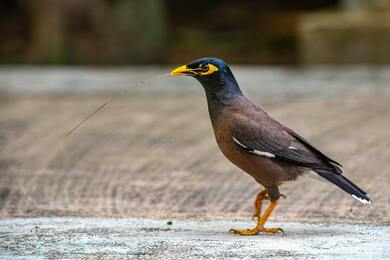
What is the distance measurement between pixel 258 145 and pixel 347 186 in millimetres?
528

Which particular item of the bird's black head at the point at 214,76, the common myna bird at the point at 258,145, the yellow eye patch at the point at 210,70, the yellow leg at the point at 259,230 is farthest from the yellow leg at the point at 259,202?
the yellow eye patch at the point at 210,70

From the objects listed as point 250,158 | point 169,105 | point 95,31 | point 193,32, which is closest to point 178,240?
point 250,158

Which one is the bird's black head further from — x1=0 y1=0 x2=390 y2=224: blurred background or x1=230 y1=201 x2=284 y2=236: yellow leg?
x1=0 y1=0 x2=390 y2=224: blurred background

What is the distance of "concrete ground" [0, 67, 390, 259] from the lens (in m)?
5.40

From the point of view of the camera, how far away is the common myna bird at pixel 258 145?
569 centimetres

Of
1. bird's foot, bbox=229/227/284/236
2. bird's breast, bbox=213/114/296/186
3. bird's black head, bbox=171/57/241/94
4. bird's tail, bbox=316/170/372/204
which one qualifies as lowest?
bird's foot, bbox=229/227/284/236

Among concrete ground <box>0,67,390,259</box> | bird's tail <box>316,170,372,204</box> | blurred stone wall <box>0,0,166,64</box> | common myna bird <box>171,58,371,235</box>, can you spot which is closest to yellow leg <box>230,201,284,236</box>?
common myna bird <box>171,58,371,235</box>

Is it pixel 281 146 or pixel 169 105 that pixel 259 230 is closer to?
pixel 281 146

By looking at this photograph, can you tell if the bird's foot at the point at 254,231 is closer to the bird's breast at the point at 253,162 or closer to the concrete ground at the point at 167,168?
the concrete ground at the point at 167,168

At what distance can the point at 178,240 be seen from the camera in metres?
5.38

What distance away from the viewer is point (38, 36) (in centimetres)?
1391

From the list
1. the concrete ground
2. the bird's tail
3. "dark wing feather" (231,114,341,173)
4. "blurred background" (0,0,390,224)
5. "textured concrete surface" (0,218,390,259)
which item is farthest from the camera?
"blurred background" (0,0,390,224)

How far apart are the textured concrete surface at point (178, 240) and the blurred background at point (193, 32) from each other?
21.7ft

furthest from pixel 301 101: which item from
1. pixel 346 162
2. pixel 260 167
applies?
pixel 260 167
